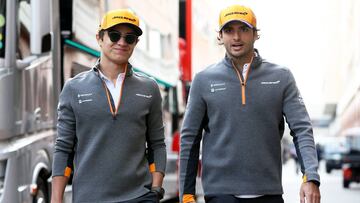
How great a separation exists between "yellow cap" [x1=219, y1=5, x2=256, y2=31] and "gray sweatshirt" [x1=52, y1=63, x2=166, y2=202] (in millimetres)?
517

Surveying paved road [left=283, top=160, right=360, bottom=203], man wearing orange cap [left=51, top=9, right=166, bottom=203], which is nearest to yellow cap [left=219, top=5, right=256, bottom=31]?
man wearing orange cap [left=51, top=9, right=166, bottom=203]

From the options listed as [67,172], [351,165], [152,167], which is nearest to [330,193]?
[351,165]

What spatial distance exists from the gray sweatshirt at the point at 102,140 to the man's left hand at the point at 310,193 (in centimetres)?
77

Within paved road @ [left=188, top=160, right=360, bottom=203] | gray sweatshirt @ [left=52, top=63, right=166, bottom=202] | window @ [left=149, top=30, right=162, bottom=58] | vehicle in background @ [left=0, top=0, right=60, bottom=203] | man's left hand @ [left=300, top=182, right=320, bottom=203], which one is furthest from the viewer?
paved road @ [left=188, top=160, right=360, bottom=203]

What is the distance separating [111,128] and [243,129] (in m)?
0.65

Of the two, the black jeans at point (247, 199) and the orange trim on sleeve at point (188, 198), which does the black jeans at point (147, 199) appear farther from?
the black jeans at point (247, 199)

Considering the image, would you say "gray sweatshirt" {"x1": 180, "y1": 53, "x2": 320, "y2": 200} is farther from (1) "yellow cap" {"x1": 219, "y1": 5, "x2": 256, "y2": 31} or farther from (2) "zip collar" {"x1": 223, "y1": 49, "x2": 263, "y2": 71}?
(1) "yellow cap" {"x1": 219, "y1": 5, "x2": 256, "y2": 31}

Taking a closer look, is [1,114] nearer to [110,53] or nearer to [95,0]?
[110,53]

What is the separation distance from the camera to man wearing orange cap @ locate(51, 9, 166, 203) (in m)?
4.19

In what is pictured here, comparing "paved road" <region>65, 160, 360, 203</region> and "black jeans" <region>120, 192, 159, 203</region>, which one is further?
"paved road" <region>65, 160, 360, 203</region>

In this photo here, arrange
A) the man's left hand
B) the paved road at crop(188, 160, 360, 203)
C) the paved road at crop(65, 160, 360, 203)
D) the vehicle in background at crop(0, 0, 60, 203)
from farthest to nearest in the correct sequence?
1. the paved road at crop(188, 160, 360, 203)
2. the paved road at crop(65, 160, 360, 203)
3. the vehicle in background at crop(0, 0, 60, 203)
4. the man's left hand

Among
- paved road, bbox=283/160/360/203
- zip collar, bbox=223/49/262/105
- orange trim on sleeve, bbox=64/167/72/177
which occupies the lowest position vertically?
paved road, bbox=283/160/360/203

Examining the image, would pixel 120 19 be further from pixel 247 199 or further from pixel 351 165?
pixel 351 165

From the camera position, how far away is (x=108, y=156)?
419 centimetres
